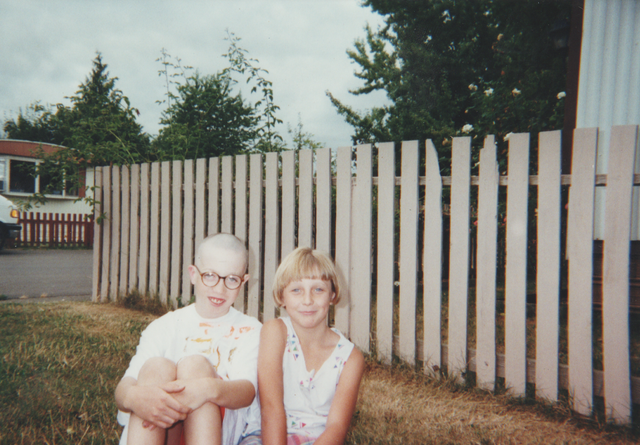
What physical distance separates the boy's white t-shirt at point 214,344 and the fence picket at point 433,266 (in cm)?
161

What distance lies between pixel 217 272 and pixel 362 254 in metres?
1.79

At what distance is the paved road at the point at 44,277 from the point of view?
580cm

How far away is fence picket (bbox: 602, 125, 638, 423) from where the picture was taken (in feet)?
7.79

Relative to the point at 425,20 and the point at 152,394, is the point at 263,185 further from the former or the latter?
the point at 425,20

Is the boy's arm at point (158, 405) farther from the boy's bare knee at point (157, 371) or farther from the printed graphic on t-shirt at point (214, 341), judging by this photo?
the printed graphic on t-shirt at point (214, 341)

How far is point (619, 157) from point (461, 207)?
0.89 metres

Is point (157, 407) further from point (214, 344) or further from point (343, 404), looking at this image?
point (343, 404)

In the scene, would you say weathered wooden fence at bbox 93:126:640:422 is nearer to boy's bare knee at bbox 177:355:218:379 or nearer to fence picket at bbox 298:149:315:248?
fence picket at bbox 298:149:315:248

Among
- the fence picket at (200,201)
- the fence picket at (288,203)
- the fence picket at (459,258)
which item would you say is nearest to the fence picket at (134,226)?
the fence picket at (200,201)

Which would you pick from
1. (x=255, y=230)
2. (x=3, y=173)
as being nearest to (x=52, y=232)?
(x=3, y=173)

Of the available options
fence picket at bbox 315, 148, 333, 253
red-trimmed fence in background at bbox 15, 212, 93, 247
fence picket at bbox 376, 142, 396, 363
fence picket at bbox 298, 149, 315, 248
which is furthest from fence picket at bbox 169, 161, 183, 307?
red-trimmed fence in background at bbox 15, 212, 93, 247

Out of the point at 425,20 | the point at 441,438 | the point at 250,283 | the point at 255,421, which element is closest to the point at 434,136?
the point at 425,20

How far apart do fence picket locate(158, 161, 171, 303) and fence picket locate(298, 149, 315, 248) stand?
69.3 inches

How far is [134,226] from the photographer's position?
5023mm
